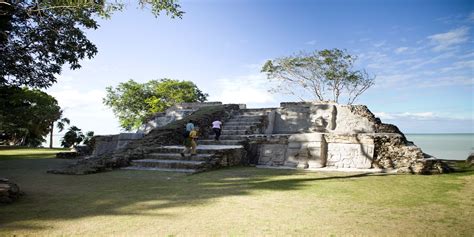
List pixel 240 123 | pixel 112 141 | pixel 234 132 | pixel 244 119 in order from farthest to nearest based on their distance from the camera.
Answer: pixel 244 119 → pixel 240 123 → pixel 112 141 → pixel 234 132

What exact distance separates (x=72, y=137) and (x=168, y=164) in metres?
20.1

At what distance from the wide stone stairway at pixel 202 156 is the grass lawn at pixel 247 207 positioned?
1.37 meters

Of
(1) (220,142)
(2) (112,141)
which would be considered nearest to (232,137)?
(1) (220,142)

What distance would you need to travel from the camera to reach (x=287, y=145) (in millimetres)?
8891

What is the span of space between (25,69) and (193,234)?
1109 cm

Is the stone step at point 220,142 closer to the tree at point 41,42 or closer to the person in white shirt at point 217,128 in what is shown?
the person in white shirt at point 217,128

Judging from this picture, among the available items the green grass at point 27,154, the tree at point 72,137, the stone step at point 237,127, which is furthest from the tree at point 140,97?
the stone step at point 237,127

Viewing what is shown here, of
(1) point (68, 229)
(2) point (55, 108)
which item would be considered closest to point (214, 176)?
(1) point (68, 229)

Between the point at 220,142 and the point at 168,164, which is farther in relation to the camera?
the point at 220,142

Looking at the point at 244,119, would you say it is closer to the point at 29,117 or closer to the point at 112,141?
the point at 112,141

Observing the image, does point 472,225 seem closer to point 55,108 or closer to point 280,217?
point 280,217

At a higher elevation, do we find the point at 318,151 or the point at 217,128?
the point at 217,128

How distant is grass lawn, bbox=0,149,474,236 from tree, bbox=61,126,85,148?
785 inches

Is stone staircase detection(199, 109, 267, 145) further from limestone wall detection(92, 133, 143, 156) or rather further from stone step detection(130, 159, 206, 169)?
limestone wall detection(92, 133, 143, 156)
